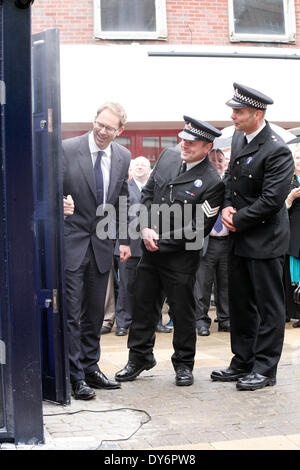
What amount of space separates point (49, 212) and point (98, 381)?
4.89ft

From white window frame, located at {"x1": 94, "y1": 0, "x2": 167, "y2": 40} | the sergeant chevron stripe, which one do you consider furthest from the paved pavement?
white window frame, located at {"x1": 94, "y1": 0, "x2": 167, "y2": 40}

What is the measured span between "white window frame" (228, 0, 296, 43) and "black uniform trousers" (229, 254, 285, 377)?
8741mm

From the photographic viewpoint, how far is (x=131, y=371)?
→ 6531 mm

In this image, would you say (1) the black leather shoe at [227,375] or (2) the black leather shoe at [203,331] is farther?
(2) the black leather shoe at [203,331]

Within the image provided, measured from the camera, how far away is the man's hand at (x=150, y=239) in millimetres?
6355

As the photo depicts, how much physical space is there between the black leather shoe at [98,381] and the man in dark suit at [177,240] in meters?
0.29

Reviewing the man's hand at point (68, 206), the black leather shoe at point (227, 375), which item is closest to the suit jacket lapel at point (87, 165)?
the man's hand at point (68, 206)

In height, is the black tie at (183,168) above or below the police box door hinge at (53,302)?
above

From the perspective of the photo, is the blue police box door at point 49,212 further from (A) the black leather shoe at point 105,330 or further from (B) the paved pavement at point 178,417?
(A) the black leather shoe at point 105,330

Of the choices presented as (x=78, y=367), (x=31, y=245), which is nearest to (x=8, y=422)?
(x=31, y=245)

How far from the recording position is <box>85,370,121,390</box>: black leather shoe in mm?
6188

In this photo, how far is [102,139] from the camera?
6.05 metres

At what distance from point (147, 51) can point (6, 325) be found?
32.6 feet

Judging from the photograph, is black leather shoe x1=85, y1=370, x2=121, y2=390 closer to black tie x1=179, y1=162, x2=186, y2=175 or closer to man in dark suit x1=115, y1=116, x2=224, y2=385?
man in dark suit x1=115, y1=116, x2=224, y2=385
